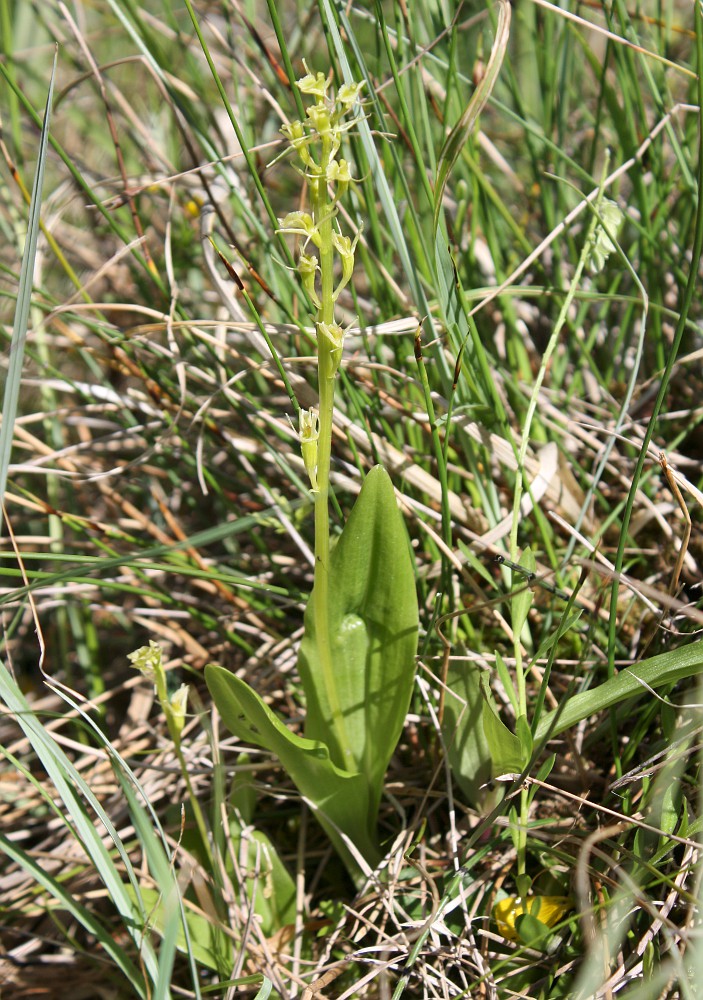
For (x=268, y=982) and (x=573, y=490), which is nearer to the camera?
(x=268, y=982)

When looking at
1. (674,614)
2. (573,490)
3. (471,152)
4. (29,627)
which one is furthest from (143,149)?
(674,614)

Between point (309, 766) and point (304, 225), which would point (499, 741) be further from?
point (304, 225)

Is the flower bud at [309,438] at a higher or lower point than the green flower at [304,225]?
lower

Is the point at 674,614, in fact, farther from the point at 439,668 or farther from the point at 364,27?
the point at 364,27

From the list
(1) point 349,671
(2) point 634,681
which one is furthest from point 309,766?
(2) point 634,681

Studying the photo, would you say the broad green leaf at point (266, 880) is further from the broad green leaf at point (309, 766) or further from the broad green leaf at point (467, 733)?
the broad green leaf at point (467, 733)

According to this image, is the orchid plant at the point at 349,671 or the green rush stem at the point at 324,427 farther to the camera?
the orchid plant at the point at 349,671

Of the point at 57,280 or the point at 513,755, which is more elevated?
the point at 57,280

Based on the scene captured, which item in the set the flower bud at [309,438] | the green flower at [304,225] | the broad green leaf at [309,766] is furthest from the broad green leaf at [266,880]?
the green flower at [304,225]
